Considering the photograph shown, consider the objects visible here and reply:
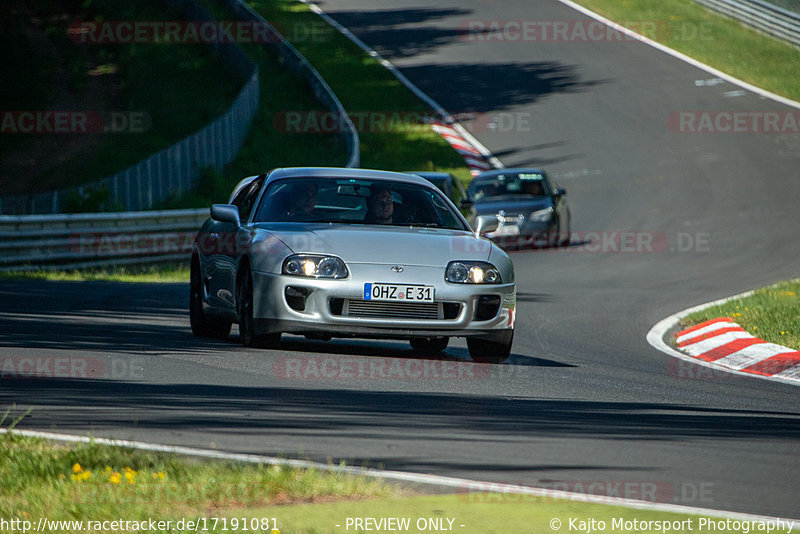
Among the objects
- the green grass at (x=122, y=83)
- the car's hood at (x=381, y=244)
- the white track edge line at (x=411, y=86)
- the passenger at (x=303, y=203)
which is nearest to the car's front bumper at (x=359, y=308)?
the car's hood at (x=381, y=244)

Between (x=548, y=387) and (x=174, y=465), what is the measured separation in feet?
13.3

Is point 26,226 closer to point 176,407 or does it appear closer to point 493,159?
point 176,407

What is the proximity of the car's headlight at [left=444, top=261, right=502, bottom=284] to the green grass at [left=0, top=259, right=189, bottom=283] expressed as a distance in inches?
367

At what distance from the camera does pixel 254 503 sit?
5113mm

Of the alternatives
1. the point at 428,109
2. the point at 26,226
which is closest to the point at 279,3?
the point at 428,109

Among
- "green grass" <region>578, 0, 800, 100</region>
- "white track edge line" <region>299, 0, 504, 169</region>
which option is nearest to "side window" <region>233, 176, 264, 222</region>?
"white track edge line" <region>299, 0, 504, 169</region>

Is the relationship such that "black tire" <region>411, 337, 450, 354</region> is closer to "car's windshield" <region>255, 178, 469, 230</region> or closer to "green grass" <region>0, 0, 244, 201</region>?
"car's windshield" <region>255, 178, 469, 230</region>

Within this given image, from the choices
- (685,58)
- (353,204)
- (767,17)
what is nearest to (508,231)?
(353,204)

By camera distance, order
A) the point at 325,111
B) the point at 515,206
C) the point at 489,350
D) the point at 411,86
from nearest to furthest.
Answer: the point at 489,350 → the point at 515,206 → the point at 325,111 → the point at 411,86

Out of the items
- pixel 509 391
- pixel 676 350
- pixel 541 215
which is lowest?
pixel 541 215

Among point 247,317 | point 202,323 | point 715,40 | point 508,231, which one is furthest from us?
point 715,40

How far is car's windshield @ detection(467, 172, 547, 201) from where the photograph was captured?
26.8 m

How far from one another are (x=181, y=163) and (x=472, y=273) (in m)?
18.0

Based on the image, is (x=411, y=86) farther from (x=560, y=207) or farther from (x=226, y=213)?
(x=226, y=213)
